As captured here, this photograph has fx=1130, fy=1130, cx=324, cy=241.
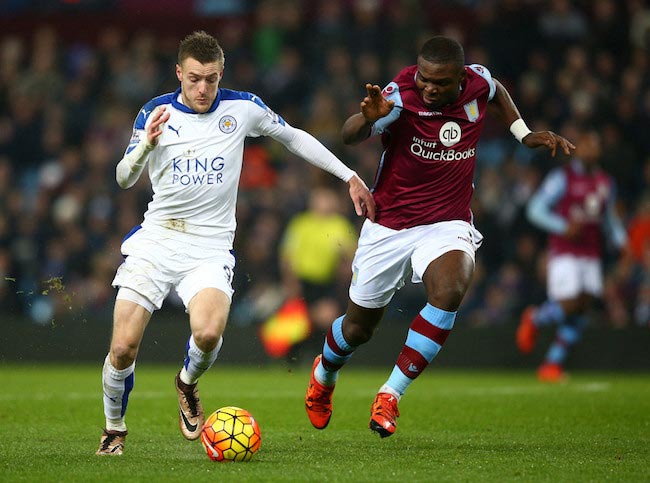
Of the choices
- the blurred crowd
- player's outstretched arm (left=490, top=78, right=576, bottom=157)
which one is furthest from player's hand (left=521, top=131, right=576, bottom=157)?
the blurred crowd

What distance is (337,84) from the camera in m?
15.6

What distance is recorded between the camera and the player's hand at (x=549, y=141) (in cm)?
686

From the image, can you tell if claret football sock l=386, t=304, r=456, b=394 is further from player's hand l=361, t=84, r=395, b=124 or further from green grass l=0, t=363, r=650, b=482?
player's hand l=361, t=84, r=395, b=124

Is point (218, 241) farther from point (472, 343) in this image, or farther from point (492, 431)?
point (472, 343)

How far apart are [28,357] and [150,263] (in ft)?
A: 27.4

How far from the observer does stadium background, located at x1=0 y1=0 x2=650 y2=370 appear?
547 inches

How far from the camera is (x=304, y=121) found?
615 inches

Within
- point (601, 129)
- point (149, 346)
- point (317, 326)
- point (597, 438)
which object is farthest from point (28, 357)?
point (597, 438)

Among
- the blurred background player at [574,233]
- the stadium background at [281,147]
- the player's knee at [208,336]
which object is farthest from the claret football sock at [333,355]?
the stadium background at [281,147]

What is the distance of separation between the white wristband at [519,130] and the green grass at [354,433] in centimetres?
194

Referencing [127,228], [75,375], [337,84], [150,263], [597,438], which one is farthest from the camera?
[337,84]

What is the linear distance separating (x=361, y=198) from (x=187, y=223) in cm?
114

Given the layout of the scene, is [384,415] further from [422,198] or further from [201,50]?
[201,50]

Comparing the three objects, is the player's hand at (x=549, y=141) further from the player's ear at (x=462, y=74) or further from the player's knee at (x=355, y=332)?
the player's knee at (x=355, y=332)
